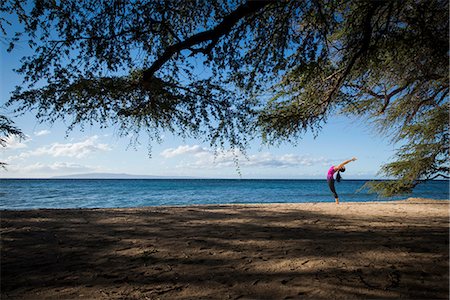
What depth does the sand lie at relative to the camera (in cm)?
307

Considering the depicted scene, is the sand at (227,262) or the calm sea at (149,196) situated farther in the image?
the calm sea at (149,196)

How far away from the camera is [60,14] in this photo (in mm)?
5031

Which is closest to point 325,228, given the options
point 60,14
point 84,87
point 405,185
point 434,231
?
point 434,231

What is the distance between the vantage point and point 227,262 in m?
3.98

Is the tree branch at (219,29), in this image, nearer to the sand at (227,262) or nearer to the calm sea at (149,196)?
the sand at (227,262)

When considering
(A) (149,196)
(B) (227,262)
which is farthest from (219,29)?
(A) (149,196)

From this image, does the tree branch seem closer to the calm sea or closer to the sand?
the sand

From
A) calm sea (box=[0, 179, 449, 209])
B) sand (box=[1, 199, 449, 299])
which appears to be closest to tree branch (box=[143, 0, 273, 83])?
sand (box=[1, 199, 449, 299])

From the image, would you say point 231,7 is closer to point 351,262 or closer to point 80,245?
point 351,262

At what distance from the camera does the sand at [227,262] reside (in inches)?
121

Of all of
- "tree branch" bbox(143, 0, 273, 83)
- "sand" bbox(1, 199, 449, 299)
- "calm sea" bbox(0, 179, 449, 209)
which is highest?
"tree branch" bbox(143, 0, 273, 83)

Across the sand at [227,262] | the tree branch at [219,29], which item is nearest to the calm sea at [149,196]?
the sand at [227,262]

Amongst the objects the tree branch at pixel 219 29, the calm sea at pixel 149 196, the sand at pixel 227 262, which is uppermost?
the tree branch at pixel 219 29

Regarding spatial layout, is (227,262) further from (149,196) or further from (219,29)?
(149,196)
